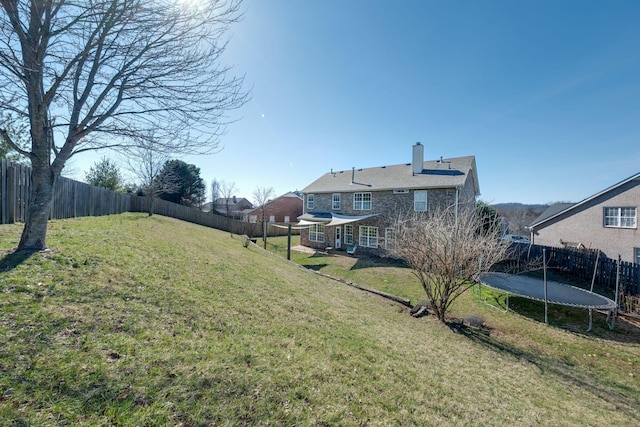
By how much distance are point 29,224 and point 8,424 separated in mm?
4692

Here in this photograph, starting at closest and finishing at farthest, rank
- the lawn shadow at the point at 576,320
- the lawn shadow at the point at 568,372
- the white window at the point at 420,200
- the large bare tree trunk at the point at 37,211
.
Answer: the lawn shadow at the point at 568,372
the large bare tree trunk at the point at 37,211
the lawn shadow at the point at 576,320
the white window at the point at 420,200

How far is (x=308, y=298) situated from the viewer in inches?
296

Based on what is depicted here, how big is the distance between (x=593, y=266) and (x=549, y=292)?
243 inches

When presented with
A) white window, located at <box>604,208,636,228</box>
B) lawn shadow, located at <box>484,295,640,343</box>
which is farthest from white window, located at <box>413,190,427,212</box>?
white window, located at <box>604,208,636,228</box>

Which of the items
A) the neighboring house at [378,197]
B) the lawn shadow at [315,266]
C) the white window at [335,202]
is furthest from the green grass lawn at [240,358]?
the white window at [335,202]

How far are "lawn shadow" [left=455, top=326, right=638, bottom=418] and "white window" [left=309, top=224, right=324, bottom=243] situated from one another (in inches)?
658

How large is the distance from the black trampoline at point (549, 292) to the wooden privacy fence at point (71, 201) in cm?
1499

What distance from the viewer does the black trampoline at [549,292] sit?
27.5 feet

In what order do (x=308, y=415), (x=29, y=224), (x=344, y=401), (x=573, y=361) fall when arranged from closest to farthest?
(x=308, y=415) < (x=344, y=401) < (x=29, y=224) < (x=573, y=361)

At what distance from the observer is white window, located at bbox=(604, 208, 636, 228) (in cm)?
1478

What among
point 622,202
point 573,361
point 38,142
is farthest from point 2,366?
point 622,202

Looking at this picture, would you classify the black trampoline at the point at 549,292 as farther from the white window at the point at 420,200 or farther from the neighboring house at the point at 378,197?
the white window at the point at 420,200

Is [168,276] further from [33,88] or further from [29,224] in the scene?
[33,88]

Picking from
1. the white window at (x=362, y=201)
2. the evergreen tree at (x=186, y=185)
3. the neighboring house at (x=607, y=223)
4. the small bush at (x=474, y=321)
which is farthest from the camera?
the evergreen tree at (x=186, y=185)
